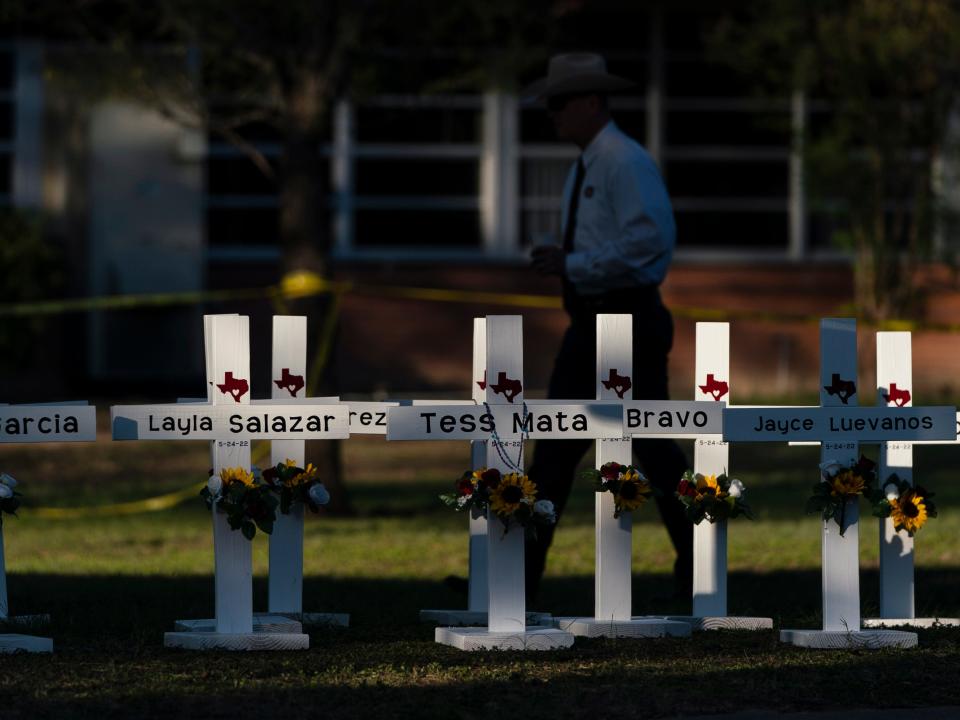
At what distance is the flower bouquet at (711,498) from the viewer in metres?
6.85

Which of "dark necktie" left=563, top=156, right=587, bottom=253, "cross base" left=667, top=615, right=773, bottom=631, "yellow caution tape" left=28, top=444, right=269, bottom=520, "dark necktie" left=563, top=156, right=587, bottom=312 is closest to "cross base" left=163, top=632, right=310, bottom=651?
"cross base" left=667, top=615, right=773, bottom=631

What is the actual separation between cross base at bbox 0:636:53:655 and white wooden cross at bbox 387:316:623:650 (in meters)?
1.29

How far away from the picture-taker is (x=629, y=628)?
6762 millimetres

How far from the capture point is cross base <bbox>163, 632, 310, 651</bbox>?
6.37 metres

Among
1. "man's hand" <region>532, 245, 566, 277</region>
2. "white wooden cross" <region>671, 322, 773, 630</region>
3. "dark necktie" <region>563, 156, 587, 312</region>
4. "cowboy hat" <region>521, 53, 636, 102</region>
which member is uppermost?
"cowboy hat" <region>521, 53, 636, 102</region>

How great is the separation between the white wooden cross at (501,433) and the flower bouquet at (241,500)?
46 centimetres

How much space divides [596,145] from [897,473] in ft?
6.31

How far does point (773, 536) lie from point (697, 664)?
474 centimetres

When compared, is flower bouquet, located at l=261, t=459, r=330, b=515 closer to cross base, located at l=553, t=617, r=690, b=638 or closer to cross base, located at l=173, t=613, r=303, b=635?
cross base, located at l=173, t=613, r=303, b=635

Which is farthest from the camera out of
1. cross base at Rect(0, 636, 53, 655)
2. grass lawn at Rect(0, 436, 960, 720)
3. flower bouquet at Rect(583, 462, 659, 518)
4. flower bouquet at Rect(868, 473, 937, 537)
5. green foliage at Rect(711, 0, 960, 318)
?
green foliage at Rect(711, 0, 960, 318)

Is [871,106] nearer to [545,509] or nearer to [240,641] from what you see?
[545,509]

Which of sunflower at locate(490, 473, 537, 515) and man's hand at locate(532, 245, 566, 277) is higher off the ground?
man's hand at locate(532, 245, 566, 277)

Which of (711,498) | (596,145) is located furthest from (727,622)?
(596,145)

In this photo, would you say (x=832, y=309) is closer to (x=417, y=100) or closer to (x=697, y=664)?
(x=417, y=100)
